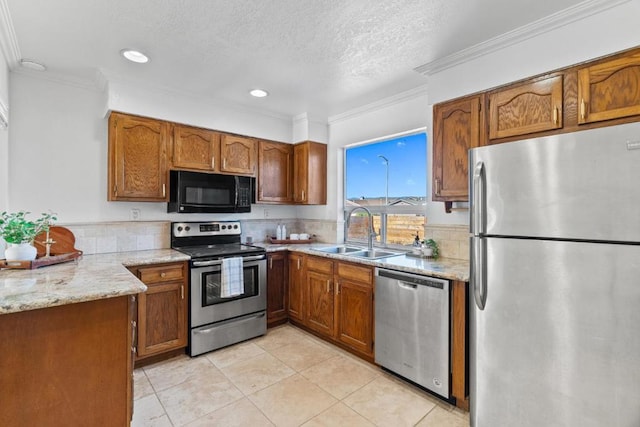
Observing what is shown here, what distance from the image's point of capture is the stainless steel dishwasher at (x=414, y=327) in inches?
82.4

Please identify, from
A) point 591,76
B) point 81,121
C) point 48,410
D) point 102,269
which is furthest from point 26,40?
point 591,76

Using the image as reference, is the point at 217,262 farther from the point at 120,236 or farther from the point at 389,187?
the point at 389,187

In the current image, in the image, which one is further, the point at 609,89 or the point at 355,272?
the point at 355,272

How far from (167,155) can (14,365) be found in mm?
2126

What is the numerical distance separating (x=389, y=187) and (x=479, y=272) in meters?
1.80

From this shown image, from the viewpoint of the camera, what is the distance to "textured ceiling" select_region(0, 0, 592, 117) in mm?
1822

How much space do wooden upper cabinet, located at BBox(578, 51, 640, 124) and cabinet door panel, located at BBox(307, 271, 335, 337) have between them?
2.22 m

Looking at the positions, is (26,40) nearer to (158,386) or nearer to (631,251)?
(158,386)

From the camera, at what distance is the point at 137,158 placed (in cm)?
290

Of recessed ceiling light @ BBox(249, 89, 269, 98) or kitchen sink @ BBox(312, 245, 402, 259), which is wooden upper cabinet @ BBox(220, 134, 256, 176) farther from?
kitchen sink @ BBox(312, 245, 402, 259)

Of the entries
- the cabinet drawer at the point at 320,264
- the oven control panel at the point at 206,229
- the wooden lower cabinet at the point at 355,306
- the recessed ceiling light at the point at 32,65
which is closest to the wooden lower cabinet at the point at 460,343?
the wooden lower cabinet at the point at 355,306

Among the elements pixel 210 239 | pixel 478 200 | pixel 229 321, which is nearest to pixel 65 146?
pixel 210 239

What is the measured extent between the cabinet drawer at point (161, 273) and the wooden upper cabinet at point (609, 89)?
3065 mm

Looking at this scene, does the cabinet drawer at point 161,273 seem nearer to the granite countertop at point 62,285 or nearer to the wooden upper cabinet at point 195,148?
→ the granite countertop at point 62,285
